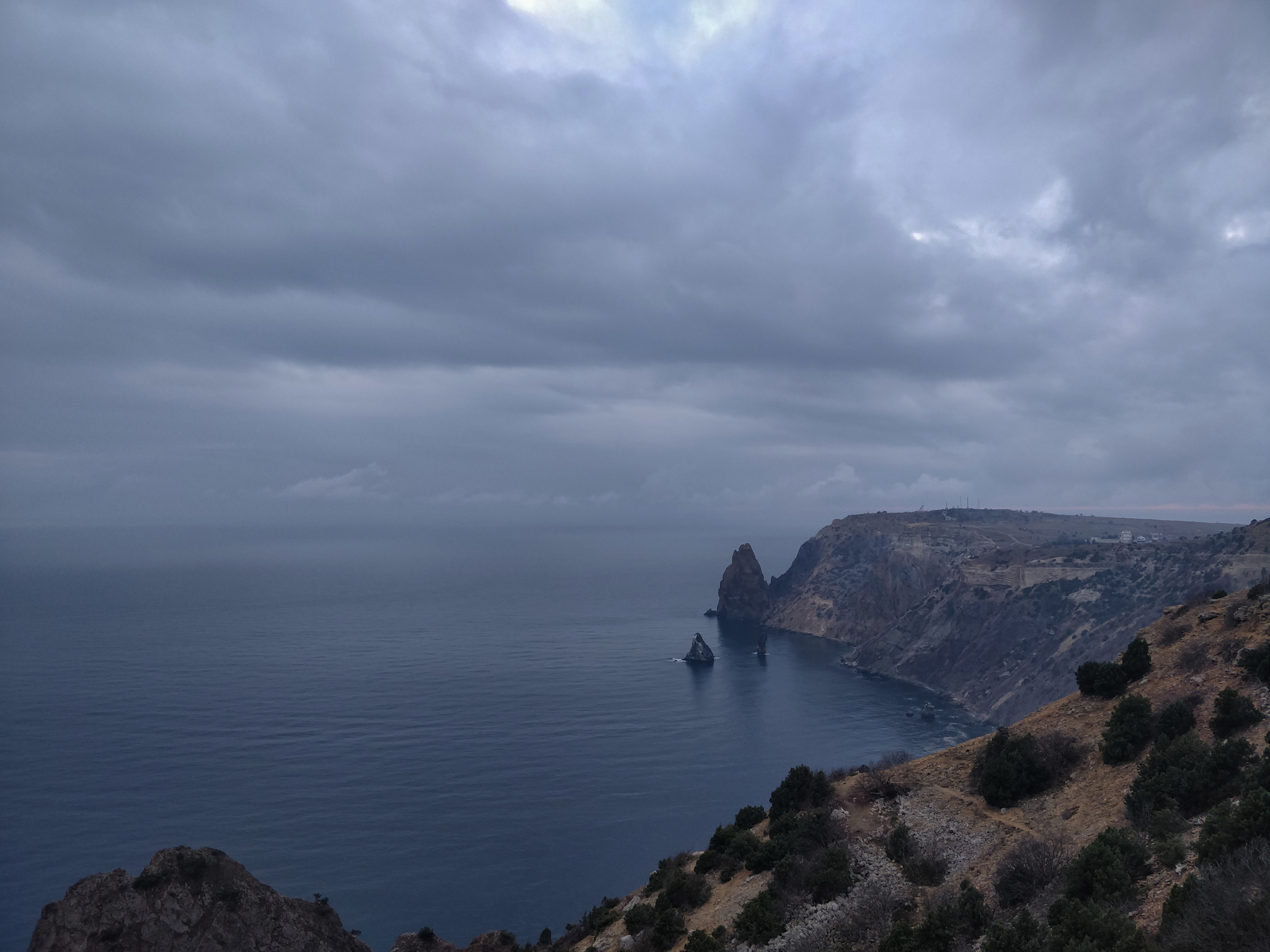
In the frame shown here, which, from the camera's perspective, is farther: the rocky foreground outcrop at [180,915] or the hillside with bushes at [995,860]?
the rocky foreground outcrop at [180,915]

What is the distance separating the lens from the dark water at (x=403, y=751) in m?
57.0

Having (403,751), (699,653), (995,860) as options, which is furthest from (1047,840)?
(699,653)

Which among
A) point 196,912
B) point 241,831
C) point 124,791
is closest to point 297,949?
point 196,912

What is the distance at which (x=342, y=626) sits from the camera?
159 metres

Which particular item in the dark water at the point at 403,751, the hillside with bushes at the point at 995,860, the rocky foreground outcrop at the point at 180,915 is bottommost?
the dark water at the point at 403,751

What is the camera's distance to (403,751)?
82.4 m

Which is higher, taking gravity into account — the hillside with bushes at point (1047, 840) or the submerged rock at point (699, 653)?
the hillside with bushes at point (1047, 840)

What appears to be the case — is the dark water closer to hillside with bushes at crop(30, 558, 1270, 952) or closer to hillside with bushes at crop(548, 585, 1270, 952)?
hillside with bushes at crop(30, 558, 1270, 952)

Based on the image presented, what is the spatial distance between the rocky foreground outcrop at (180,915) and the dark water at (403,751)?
55.5 feet

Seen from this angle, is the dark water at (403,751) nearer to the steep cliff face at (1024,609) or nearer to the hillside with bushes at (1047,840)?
the steep cliff face at (1024,609)

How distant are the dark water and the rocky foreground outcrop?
55.5 feet

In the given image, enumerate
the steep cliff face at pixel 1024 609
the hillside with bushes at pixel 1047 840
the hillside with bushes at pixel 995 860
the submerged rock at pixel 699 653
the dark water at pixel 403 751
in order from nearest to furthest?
1. the hillside with bushes at pixel 1047 840
2. the hillside with bushes at pixel 995 860
3. the dark water at pixel 403 751
4. the steep cliff face at pixel 1024 609
5. the submerged rock at pixel 699 653

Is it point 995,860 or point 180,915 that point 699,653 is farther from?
point 995,860

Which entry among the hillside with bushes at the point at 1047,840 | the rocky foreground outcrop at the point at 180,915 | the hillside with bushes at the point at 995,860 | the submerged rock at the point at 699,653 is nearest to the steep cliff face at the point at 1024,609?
the submerged rock at the point at 699,653
